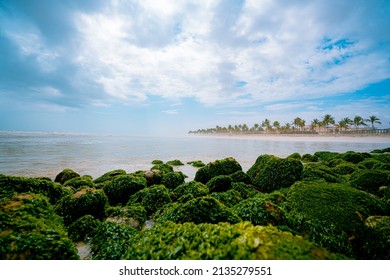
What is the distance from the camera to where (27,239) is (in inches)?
92.7

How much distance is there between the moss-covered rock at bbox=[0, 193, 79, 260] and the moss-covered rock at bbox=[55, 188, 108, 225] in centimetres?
131

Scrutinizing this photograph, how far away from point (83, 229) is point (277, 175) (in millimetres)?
6351

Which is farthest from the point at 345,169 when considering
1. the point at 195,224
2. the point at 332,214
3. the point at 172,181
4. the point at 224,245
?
the point at 224,245

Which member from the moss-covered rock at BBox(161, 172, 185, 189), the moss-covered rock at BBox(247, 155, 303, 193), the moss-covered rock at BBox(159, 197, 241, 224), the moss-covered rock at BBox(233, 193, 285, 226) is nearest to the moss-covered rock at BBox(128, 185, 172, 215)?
the moss-covered rock at BBox(161, 172, 185, 189)

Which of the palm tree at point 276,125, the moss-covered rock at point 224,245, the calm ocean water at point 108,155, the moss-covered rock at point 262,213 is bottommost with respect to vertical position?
the calm ocean water at point 108,155

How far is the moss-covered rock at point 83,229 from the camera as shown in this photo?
3.71 metres

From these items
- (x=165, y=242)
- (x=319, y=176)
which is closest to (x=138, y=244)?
(x=165, y=242)

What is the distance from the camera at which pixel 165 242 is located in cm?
246

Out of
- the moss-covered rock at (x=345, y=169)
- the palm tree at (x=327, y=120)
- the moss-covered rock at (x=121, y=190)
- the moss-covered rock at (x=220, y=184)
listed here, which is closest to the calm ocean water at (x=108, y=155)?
the moss-covered rock at (x=220, y=184)

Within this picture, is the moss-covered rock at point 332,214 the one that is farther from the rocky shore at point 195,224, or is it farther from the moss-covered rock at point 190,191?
the moss-covered rock at point 190,191

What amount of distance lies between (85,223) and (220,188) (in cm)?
436

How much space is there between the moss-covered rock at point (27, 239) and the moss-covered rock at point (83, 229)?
782 millimetres
